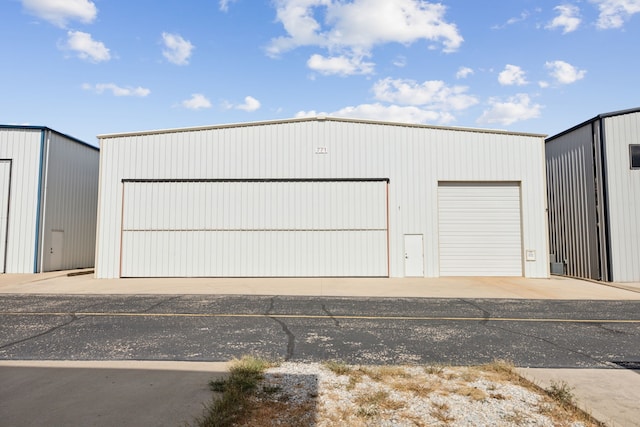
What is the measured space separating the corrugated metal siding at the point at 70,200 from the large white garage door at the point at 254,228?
17.1 feet

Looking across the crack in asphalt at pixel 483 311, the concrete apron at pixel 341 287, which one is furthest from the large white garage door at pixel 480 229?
the crack in asphalt at pixel 483 311

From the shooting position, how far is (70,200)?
2108cm

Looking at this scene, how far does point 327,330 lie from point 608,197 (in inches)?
623

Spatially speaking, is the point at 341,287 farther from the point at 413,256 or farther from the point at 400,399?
the point at 400,399

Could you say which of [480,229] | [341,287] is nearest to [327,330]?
[341,287]

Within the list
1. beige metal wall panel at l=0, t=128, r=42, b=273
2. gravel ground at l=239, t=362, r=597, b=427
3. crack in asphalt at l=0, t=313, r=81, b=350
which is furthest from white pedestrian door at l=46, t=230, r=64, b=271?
gravel ground at l=239, t=362, r=597, b=427

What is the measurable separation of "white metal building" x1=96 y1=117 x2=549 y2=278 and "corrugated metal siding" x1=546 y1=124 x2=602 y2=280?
196 cm

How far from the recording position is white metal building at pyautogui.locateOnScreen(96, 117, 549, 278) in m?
17.3

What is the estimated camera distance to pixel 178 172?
58.2 ft

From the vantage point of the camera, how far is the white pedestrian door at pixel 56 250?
63.9ft

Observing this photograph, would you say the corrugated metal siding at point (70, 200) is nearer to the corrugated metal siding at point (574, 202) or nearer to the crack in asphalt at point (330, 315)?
the crack in asphalt at point (330, 315)

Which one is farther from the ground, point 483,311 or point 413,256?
point 413,256

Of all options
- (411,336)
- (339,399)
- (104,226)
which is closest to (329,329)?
(411,336)

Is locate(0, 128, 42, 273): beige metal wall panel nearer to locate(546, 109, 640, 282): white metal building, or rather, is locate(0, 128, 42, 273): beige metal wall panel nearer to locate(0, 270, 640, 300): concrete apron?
locate(0, 270, 640, 300): concrete apron
